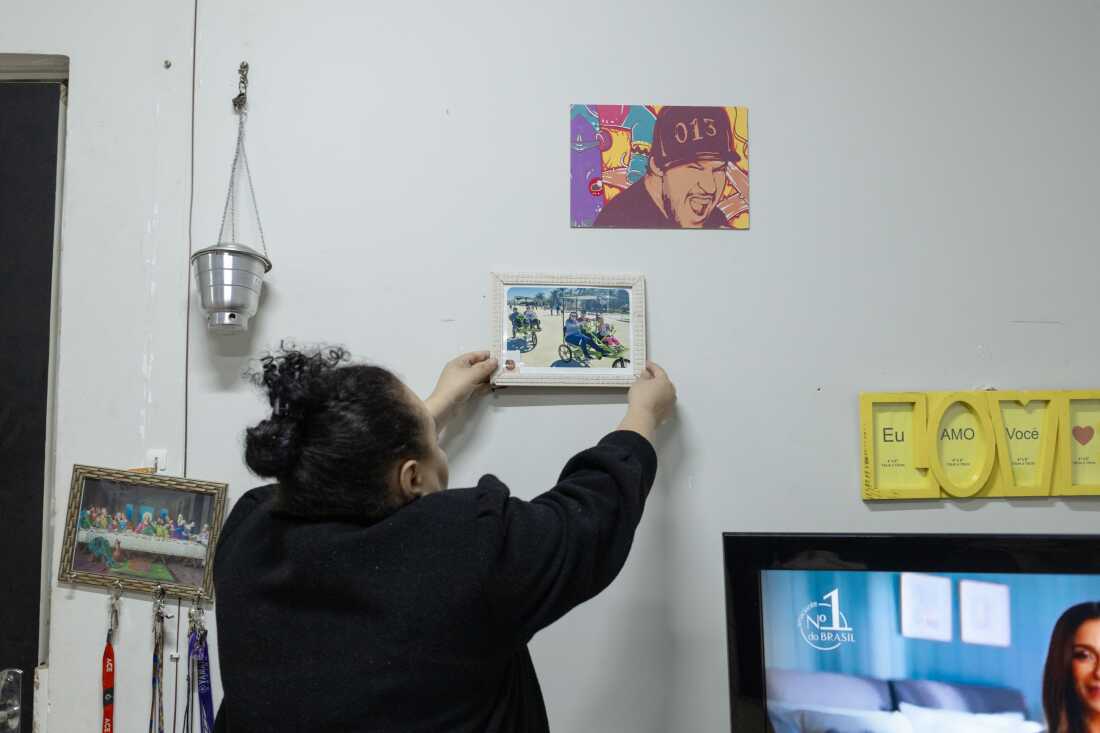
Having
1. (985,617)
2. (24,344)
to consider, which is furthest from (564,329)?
(24,344)

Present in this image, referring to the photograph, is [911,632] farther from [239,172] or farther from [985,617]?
[239,172]

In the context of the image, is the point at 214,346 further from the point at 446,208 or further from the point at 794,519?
the point at 794,519

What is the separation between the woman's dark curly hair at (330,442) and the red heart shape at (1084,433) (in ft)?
3.55

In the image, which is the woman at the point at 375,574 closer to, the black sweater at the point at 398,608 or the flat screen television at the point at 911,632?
the black sweater at the point at 398,608

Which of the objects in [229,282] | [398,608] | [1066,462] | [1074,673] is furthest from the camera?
[1066,462]

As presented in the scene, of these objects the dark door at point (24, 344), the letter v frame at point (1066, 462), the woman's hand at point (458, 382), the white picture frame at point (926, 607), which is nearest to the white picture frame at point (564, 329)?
the woman's hand at point (458, 382)

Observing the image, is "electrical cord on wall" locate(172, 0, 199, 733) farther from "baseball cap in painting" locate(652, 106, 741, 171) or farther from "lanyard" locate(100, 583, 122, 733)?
"baseball cap in painting" locate(652, 106, 741, 171)

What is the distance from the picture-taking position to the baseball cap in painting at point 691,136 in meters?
1.01

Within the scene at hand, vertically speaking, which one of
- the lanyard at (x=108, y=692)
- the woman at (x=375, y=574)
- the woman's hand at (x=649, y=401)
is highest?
the woman's hand at (x=649, y=401)

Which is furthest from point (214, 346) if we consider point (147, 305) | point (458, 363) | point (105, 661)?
point (105, 661)

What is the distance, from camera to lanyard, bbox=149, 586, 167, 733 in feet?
3.05

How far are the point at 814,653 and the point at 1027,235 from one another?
81 cm

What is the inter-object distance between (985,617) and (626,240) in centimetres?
73

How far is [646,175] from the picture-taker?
1.01 m
